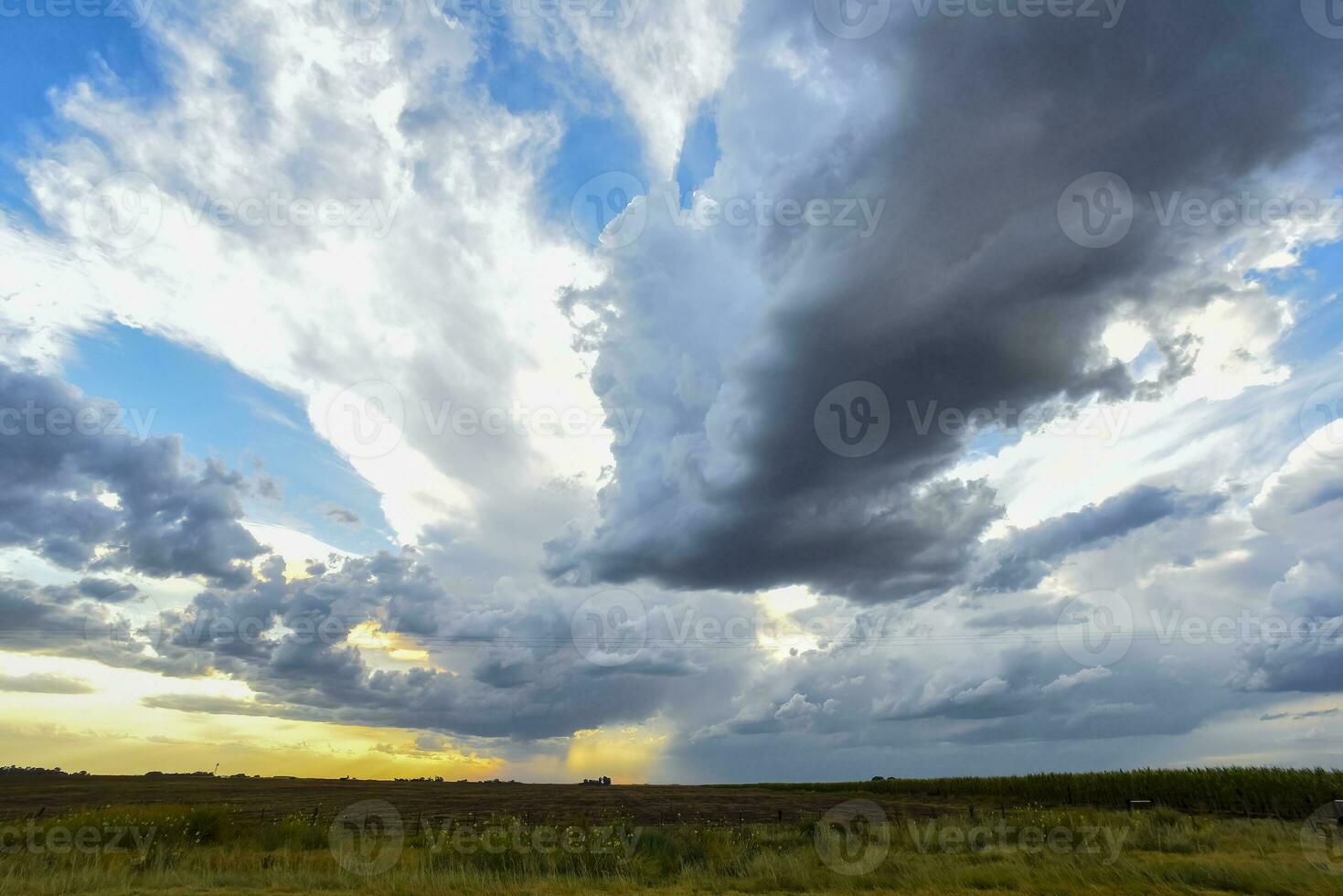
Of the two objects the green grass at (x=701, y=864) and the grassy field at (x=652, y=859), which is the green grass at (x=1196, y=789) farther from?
the green grass at (x=701, y=864)

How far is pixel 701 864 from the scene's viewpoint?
25625mm

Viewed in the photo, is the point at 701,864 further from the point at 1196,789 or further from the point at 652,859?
the point at 1196,789

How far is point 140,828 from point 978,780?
107m

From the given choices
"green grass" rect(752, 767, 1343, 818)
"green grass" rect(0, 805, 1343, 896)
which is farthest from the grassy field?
"green grass" rect(752, 767, 1343, 818)

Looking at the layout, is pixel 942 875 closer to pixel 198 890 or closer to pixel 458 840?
pixel 458 840

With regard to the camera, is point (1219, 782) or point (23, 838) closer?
point (23, 838)

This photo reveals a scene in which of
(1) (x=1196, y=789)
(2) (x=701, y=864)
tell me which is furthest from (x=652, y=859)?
(1) (x=1196, y=789)

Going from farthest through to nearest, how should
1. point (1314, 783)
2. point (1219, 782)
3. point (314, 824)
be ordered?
point (1219, 782)
point (1314, 783)
point (314, 824)

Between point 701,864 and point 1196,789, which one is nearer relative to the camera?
point 701,864

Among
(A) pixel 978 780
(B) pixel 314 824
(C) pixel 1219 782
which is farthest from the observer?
(A) pixel 978 780

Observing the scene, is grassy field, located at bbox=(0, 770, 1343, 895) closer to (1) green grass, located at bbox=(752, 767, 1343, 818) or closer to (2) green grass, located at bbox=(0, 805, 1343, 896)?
(2) green grass, located at bbox=(0, 805, 1343, 896)

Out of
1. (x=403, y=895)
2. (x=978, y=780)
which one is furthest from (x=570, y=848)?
(x=978, y=780)

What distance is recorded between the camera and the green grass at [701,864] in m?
20.5

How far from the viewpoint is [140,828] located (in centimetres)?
3086
